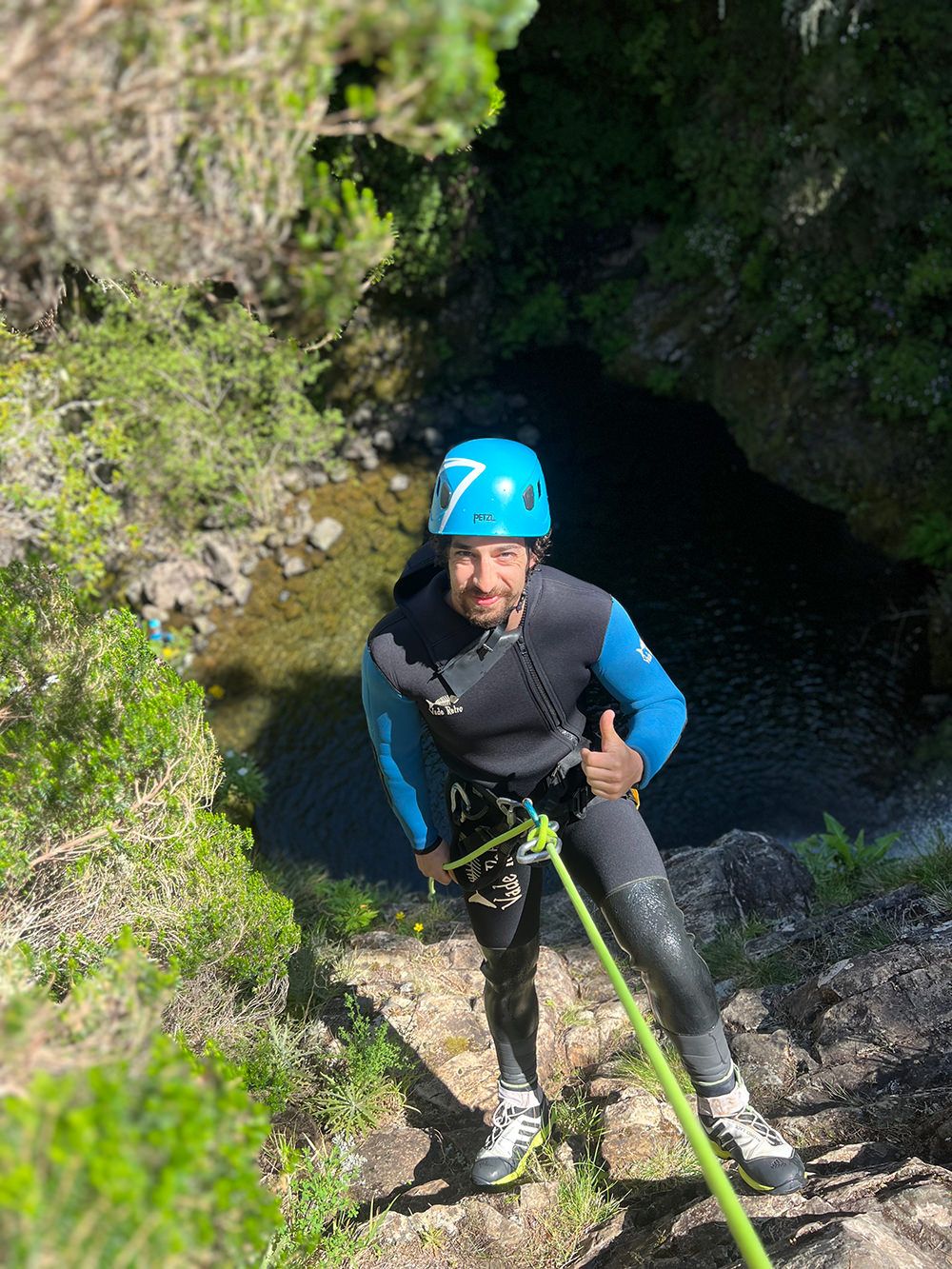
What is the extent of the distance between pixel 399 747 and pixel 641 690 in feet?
3.12

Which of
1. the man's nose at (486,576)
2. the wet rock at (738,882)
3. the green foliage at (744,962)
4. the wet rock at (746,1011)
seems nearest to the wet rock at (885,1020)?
the wet rock at (746,1011)

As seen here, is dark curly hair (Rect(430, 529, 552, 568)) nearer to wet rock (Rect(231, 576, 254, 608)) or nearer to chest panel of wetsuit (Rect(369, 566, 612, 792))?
chest panel of wetsuit (Rect(369, 566, 612, 792))

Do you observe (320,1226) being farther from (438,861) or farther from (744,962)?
(744,962)

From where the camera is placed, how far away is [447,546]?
3410 millimetres

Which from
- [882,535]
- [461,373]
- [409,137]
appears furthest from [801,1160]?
[461,373]

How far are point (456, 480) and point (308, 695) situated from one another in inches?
389

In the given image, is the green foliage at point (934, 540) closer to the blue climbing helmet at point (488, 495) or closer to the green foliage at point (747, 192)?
the green foliage at point (747, 192)

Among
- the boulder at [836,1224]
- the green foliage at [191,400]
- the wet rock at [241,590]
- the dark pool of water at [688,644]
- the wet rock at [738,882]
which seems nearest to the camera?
the boulder at [836,1224]

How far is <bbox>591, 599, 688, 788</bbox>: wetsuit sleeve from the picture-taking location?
3.45m

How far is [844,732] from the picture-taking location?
1153 cm

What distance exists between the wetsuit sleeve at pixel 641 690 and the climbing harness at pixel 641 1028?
0.24m

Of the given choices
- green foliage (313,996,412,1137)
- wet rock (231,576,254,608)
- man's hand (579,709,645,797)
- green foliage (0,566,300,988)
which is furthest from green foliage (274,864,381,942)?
wet rock (231,576,254,608)

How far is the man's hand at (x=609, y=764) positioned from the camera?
3.27 metres

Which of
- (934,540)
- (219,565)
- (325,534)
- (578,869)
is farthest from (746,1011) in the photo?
(325,534)
